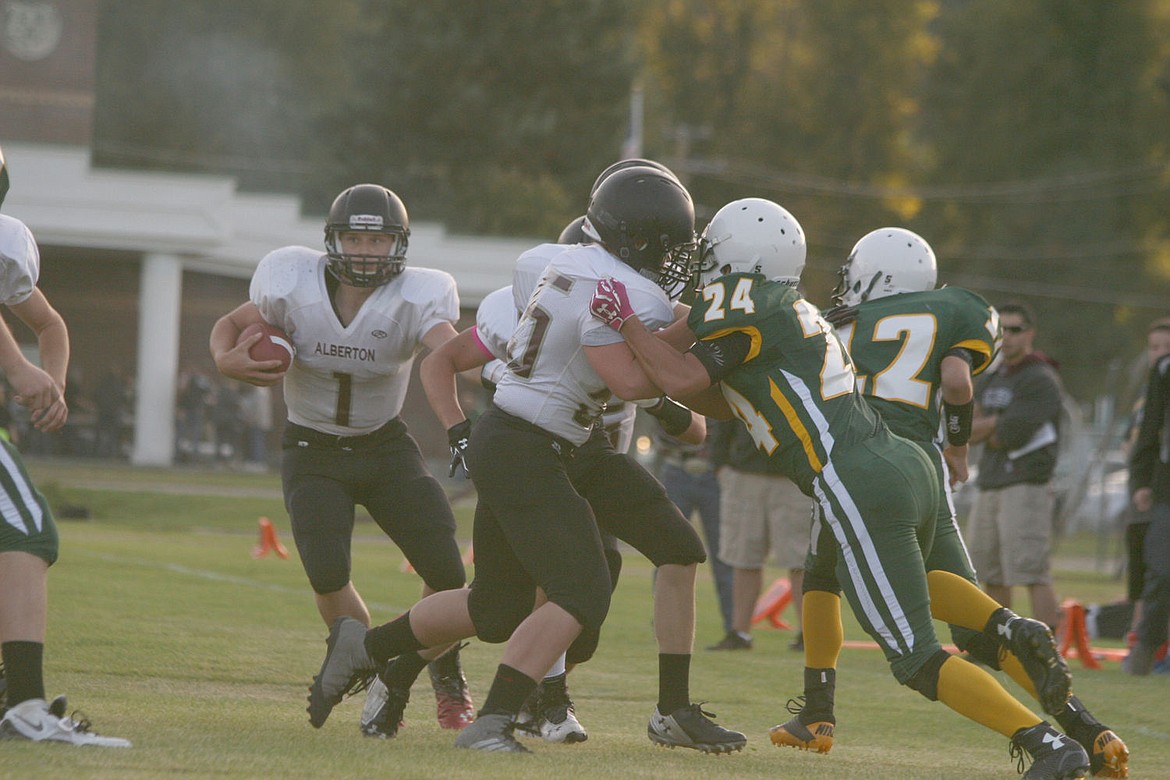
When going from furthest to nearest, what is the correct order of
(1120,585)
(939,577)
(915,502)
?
(1120,585) → (939,577) → (915,502)

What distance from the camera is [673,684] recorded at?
5195 mm

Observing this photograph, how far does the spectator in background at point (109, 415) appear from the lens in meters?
25.8

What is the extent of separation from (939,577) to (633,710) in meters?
1.63

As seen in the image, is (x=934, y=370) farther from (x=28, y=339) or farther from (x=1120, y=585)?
(x=28, y=339)

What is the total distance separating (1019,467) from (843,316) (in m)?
3.45

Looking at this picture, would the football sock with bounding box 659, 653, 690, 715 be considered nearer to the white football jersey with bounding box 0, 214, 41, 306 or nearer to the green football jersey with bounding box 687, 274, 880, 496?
the green football jersey with bounding box 687, 274, 880, 496

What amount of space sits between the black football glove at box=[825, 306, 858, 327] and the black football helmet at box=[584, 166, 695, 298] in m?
0.94

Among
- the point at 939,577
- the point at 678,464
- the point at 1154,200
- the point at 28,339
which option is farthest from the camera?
the point at 1154,200

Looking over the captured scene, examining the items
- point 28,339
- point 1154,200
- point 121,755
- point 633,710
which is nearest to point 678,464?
point 633,710

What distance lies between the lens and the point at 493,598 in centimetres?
506

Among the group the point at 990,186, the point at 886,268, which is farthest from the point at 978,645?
the point at 990,186

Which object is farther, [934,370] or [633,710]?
[633,710]

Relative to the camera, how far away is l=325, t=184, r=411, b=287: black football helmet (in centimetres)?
578

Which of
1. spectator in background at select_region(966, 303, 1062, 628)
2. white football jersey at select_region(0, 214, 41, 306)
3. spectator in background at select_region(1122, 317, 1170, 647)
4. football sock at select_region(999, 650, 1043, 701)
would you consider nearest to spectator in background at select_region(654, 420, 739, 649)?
spectator in background at select_region(966, 303, 1062, 628)
